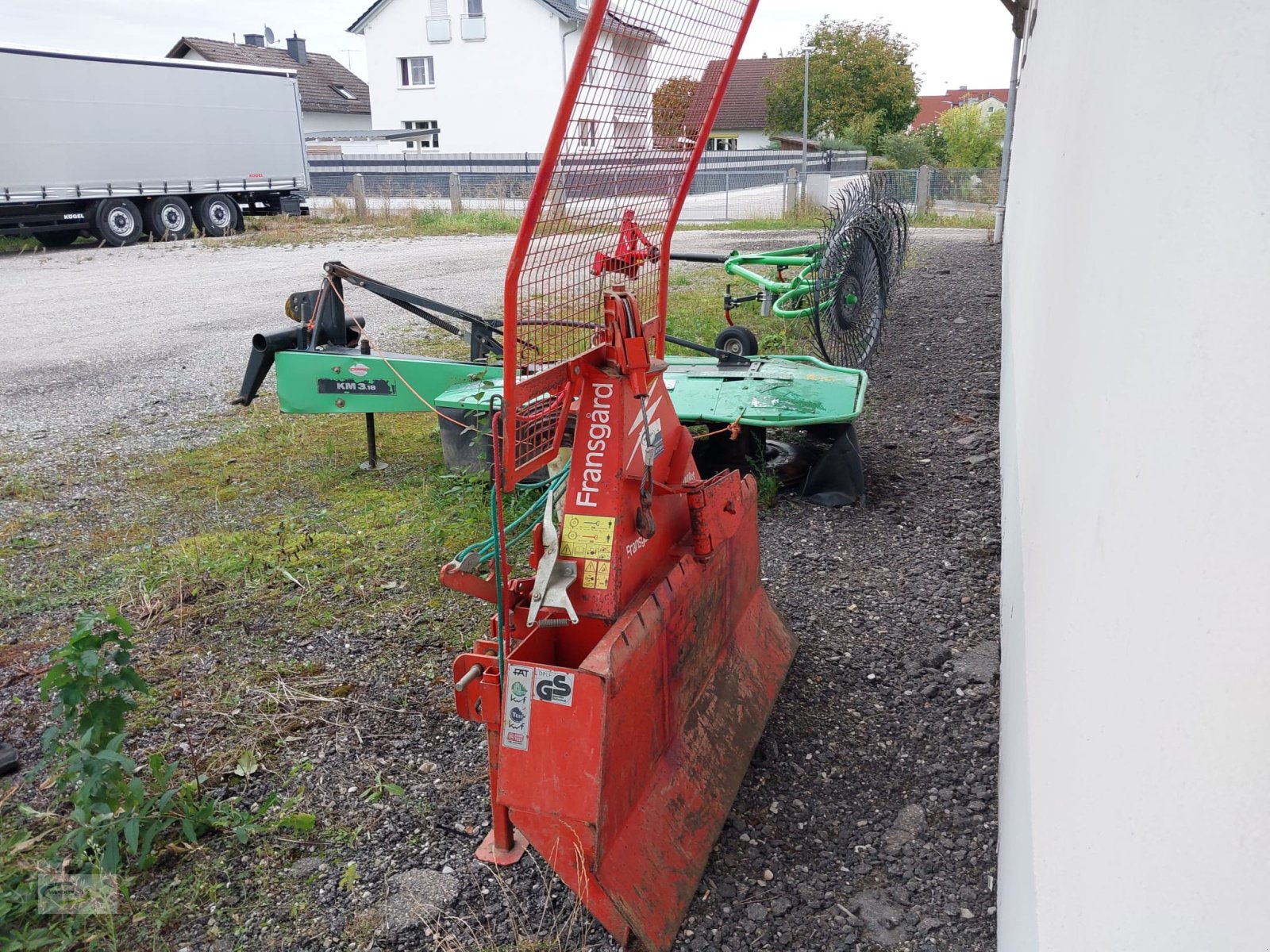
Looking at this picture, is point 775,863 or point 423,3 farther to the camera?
point 423,3

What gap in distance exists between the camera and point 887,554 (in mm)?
4355

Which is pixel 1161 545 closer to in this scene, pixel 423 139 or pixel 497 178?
pixel 497 178

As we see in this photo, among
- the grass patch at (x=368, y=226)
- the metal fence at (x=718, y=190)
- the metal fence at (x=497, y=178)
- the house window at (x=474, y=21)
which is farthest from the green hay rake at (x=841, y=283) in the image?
the house window at (x=474, y=21)

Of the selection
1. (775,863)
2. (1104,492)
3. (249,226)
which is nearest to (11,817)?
(775,863)

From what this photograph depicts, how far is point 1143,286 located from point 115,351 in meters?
9.65

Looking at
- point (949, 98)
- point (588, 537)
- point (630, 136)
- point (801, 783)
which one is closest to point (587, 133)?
point (630, 136)

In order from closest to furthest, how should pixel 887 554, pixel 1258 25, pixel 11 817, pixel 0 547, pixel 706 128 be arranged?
pixel 1258 25 → pixel 11 817 → pixel 706 128 → pixel 887 554 → pixel 0 547

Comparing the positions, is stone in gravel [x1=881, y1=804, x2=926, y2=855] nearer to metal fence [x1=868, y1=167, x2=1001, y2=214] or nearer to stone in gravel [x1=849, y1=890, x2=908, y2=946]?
stone in gravel [x1=849, y1=890, x2=908, y2=946]

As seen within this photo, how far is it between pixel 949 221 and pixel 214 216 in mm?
14809

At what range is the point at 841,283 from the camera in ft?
22.2

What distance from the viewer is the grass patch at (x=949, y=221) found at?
1853 centimetres

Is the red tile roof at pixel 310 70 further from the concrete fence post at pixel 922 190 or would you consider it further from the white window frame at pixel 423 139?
the concrete fence post at pixel 922 190

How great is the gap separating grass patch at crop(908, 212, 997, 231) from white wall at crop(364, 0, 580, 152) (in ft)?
65.5

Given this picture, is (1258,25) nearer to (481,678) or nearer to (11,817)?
(481,678)
